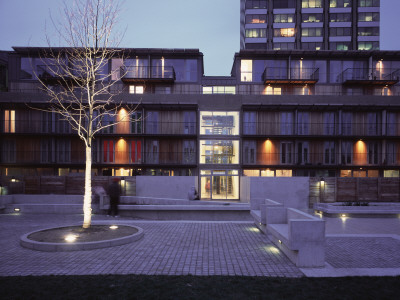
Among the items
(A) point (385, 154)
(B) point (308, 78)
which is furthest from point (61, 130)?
(A) point (385, 154)

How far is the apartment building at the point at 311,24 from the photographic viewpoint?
184ft

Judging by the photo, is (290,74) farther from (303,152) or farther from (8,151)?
(8,151)

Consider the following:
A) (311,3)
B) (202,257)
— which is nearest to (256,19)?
(311,3)

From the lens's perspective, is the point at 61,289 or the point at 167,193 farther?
the point at 167,193

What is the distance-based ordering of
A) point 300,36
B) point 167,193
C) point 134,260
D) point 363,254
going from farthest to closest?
point 300,36 < point 167,193 < point 363,254 < point 134,260

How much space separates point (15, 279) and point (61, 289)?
51.0 inches

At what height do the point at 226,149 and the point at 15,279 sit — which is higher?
the point at 226,149

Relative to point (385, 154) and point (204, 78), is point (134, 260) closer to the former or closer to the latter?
point (204, 78)

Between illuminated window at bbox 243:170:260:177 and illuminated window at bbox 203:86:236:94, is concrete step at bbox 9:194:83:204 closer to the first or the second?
illuminated window at bbox 243:170:260:177

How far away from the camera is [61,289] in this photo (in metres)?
5.23

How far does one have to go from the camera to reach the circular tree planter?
26.6ft

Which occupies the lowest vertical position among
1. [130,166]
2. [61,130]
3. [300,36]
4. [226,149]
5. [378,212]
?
[378,212]

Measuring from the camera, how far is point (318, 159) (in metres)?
28.5

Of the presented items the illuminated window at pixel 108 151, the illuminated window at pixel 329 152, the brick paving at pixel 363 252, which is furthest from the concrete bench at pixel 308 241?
the illuminated window at pixel 108 151
